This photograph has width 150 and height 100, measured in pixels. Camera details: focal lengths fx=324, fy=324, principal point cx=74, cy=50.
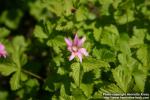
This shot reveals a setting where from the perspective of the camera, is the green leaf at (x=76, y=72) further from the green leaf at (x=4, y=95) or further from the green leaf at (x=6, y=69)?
the green leaf at (x=4, y=95)

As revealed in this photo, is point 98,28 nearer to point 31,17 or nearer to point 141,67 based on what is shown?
point 141,67

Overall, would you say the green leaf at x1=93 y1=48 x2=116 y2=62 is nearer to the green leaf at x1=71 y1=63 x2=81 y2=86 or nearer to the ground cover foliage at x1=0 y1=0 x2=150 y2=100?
the ground cover foliage at x1=0 y1=0 x2=150 y2=100

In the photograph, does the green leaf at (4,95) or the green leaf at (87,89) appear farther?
the green leaf at (4,95)

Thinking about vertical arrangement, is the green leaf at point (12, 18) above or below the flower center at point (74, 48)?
above

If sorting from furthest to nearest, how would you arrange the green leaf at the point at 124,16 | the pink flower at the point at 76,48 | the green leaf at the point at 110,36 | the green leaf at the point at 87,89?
the green leaf at the point at 124,16 < the green leaf at the point at 110,36 < the green leaf at the point at 87,89 < the pink flower at the point at 76,48

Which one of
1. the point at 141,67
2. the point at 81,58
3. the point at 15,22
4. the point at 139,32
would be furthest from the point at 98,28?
the point at 15,22

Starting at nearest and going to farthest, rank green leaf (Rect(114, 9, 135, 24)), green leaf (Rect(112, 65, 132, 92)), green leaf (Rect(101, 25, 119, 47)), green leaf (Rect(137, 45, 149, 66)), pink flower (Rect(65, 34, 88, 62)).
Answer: pink flower (Rect(65, 34, 88, 62))
green leaf (Rect(112, 65, 132, 92))
green leaf (Rect(137, 45, 149, 66))
green leaf (Rect(101, 25, 119, 47))
green leaf (Rect(114, 9, 135, 24))

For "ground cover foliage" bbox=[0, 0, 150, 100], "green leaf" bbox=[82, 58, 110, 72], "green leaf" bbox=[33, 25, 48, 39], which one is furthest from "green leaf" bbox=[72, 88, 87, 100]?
"green leaf" bbox=[33, 25, 48, 39]

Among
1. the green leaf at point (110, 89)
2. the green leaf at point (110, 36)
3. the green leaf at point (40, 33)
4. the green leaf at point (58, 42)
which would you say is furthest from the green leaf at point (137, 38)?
the green leaf at point (40, 33)

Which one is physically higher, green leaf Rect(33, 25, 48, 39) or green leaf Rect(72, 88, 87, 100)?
green leaf Rect(33, 25, 48, 39)
